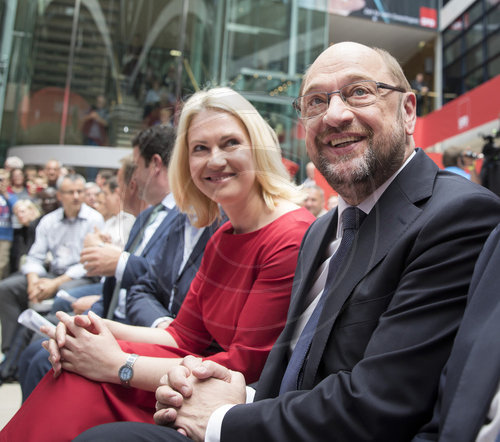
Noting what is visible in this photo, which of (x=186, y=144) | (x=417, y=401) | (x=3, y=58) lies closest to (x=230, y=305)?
(x=186, y=144)

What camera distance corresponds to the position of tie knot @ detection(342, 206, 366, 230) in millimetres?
1032

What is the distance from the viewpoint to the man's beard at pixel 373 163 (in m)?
1.02

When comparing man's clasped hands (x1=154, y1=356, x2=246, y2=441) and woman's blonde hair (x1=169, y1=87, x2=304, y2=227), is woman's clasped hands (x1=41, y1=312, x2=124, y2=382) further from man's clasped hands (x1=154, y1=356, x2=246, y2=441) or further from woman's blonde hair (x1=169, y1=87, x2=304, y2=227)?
woman's blonde hair (x1=169, y1=87, x2=304, y2=227)

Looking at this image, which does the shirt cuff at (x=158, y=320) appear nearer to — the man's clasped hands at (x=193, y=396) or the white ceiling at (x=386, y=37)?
the man's clasped hands at (x=193, y=396)

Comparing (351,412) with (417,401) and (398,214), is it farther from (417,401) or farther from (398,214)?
(398,214)

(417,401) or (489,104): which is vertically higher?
(489,104)

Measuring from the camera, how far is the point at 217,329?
1328mm

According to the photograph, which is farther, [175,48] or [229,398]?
[175,48]

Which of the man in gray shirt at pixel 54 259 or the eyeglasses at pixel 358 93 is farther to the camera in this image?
the man in gray shirt at pixel 54 259

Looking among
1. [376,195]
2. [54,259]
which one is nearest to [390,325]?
[376,195]

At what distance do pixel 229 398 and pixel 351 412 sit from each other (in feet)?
0.94

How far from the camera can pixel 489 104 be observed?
5176mm

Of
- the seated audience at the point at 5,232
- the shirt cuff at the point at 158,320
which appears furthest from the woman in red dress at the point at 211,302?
the seated audience at the point at 5,232

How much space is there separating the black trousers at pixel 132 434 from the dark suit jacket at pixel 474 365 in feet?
1.45
